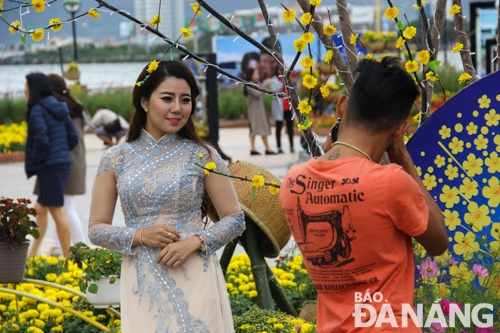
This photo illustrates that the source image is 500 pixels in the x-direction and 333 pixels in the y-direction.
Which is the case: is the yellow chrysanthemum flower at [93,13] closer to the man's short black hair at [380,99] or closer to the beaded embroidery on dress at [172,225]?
the beaded embroidery on dress at [172,225]

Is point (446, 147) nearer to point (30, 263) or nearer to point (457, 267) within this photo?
point (457, 267)

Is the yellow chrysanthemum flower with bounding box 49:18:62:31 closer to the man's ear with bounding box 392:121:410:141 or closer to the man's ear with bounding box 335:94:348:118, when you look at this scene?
the man's ear with bounding box 335:94:348:118

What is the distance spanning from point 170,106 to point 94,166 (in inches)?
524

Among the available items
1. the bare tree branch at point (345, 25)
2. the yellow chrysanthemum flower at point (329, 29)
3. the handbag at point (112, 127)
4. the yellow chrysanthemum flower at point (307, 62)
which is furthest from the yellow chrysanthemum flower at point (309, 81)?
the handbag at point (112, 127)

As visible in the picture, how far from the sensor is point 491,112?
11.7 ft

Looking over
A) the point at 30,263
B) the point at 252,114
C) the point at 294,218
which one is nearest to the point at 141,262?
the point at 294,218

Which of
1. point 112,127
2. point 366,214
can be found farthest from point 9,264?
point 112,127

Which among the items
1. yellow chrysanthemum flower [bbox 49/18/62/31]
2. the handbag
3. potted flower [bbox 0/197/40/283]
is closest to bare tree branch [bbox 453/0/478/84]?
yellow chrysanthemum flower [bbox 49/18/62/31]

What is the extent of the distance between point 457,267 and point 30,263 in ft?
13.6

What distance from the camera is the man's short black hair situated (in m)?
2.26

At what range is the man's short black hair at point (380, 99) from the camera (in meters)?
2.26

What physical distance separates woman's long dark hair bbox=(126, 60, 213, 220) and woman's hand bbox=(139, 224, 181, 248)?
1.15 ft

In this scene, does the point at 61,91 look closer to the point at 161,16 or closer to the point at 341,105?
the point at 161,16

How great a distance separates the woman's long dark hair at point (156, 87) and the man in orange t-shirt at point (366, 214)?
1.19 m
